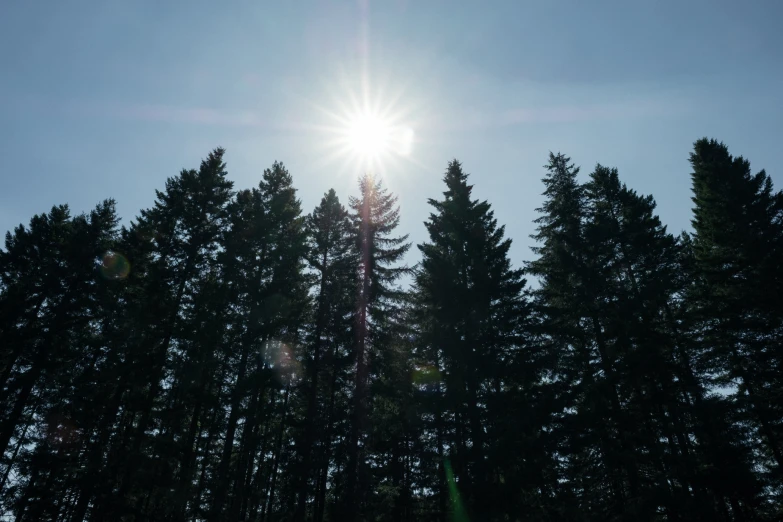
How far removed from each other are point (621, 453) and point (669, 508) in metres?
2.02

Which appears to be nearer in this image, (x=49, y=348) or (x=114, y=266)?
(x=49, y=348)

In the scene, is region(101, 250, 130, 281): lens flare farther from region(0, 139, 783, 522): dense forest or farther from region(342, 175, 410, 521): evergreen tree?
region(342, 175, 410, 521): evergreen tree

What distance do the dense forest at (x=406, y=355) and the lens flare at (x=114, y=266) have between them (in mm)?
217

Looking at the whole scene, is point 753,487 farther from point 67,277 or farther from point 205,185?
point 67,277

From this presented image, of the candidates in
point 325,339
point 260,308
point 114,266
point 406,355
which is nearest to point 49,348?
point 114,266

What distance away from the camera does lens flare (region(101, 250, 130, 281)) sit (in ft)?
66.2

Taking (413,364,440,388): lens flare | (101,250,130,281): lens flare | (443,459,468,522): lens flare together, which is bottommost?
(443,459,468,522): lens flare

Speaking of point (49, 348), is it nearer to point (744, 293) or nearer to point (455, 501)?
point (455, 501)

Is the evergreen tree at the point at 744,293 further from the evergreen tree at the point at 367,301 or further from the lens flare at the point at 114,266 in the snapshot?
the lens flare at the point at 114,266

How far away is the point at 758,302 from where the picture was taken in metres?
18.2

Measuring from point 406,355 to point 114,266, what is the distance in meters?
15.6

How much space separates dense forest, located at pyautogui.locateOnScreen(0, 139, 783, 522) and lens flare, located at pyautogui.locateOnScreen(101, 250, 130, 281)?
0.22 meters

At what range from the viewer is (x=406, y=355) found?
20.4 metres

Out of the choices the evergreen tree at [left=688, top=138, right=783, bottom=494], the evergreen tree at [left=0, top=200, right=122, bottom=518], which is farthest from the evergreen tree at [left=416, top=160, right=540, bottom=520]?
the evergreen tree at [left=0, top=200, right=122, bottom=518]
